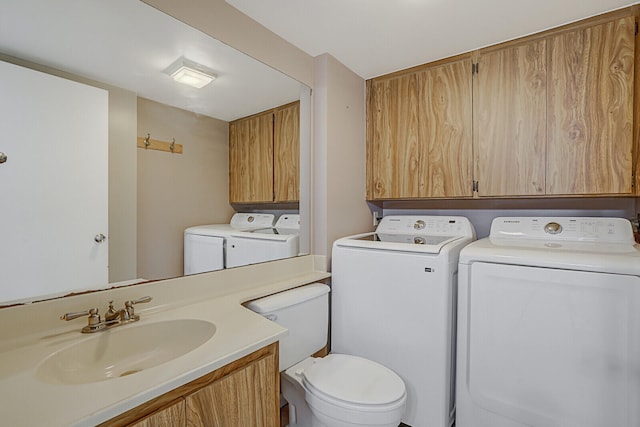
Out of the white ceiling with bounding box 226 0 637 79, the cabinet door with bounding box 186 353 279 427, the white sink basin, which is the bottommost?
the cabinet door with bounding box 186 353 279 427

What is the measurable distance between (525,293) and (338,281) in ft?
3.22

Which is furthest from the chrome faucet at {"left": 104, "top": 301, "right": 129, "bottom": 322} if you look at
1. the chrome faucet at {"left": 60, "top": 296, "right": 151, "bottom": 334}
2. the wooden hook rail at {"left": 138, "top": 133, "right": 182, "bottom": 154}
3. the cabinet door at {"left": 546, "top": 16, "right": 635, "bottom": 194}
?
the cabinet door at {"left": 546, "top": 16, "right": 635, "bottom": 194}

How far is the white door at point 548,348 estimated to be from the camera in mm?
1207

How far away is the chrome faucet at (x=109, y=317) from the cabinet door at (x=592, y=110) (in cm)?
214

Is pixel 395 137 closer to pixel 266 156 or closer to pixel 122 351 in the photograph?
pixel 266 156

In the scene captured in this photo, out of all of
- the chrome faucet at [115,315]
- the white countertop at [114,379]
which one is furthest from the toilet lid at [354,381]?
the chrome faucet at [115,315]

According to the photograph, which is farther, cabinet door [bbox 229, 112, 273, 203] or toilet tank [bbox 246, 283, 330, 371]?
cabinet door [bbox 229, 112, 273, 203]

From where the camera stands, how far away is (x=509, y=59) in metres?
1.80

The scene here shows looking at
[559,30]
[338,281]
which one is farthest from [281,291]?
[559,30]

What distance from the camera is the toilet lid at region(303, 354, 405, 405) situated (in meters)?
1.25

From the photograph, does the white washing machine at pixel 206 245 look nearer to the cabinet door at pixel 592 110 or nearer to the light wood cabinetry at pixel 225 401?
the light wood cabinetry at pixel 225 401

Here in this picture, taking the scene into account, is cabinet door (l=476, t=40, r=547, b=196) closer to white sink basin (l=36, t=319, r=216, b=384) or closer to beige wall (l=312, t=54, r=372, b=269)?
beige wall (l=312, t=54, r=372, b=269)

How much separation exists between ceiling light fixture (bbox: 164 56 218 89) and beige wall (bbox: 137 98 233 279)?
15 cm

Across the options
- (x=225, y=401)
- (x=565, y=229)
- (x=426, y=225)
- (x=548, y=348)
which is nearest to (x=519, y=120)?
(x=565, y=229)
